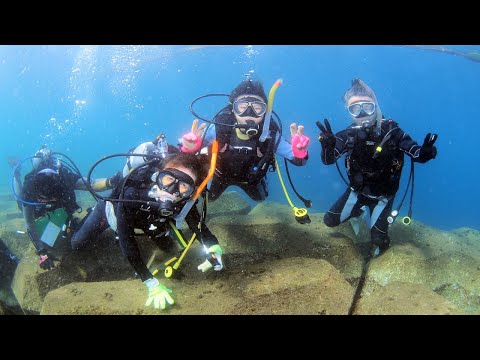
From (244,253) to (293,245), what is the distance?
1014mm

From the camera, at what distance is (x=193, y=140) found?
463cm

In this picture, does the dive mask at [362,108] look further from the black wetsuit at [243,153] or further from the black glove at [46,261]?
the black glove at [46,261]

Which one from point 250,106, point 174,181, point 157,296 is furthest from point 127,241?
point 250,106

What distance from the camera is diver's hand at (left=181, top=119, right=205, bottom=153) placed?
181 inches

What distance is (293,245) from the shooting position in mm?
5812

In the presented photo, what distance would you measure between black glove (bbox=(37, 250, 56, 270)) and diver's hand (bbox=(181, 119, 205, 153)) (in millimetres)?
3259

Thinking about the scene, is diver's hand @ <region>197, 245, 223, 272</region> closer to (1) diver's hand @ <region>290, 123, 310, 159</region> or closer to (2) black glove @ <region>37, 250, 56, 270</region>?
(1) diver's hand @ <region>290, 123, 310, 159</region>

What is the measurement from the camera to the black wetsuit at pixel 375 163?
5.43 meters

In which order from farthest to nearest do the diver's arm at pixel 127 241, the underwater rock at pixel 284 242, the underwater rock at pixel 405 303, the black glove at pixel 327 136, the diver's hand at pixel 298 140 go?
1. the underwater rock at pixel 284 242
2. the black glove at pixel 327 136
3. the diver's hand at pixel 298 140
4. the diver's arm at pixel 127 241
5. the underwater rock at pixel 405 303

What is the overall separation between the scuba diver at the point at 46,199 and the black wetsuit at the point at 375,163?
526cm

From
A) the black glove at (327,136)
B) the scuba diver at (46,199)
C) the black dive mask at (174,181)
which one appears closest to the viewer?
the black dive mask at (174,181)

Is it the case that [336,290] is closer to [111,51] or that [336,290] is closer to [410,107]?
[111,51]

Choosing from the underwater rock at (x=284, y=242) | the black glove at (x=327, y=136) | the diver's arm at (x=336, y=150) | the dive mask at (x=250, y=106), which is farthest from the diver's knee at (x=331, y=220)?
the dive mask at (x=250, y=106)

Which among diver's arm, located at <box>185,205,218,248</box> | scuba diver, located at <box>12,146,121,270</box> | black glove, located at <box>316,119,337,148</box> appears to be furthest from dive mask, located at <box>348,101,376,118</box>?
scuba diver, located at <box>12,146,121,270</box>
